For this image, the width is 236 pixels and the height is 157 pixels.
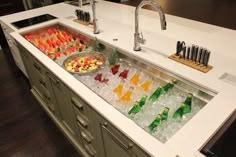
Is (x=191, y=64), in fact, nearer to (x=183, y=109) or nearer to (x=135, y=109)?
(x=183, y=109)

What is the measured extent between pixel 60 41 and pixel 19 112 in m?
1.04

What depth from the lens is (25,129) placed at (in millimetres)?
2275

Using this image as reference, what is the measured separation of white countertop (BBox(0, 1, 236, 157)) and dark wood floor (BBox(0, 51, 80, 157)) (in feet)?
2.81

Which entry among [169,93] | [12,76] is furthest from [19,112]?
[169,93]

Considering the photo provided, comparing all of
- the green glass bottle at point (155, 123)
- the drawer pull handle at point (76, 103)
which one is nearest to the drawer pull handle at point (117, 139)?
the green glass bottle at point (155, 123)

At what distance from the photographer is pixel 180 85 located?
131 centimetres

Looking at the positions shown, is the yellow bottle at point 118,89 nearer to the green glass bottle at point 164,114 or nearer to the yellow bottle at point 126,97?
the yellow bottle at point 126,97

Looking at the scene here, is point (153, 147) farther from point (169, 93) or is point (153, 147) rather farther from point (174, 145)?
point (169, 93)

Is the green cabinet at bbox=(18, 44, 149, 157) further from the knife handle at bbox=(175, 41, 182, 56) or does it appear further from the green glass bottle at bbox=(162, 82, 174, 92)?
the knife handle at bbox=(175, 41, 182, 56)

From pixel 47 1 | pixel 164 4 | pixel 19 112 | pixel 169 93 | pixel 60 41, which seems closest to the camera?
pixel 169 93

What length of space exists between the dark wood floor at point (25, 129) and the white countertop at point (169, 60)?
86 centimetres

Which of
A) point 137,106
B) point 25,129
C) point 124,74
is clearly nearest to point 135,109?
point 137,106

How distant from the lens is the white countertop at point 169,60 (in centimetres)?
91

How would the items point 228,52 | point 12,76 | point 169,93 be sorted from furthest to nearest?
point 12,76 < point 228,52 < point 169,93
